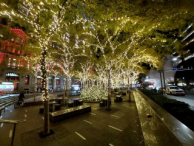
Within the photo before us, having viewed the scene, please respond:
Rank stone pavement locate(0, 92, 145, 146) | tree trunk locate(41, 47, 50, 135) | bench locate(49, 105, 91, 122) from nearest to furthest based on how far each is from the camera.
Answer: stone pavement locate(0, 92, 145, 146)
tree trunk locate(41, 47, 50, 135)
bench locate(49, 105, 91, 122)

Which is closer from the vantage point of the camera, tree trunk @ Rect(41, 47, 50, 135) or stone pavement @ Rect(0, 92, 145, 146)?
stone pavement @ Rect(0, 92, 145, 146)

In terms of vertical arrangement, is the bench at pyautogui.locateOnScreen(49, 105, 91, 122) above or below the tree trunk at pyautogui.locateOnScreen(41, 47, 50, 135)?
below

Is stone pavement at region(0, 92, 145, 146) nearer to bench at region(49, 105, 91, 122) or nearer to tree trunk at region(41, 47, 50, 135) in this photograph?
tree trunk at region(41, 47, 50, 135)

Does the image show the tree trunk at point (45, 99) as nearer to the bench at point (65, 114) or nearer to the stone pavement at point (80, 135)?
the stone pavement at point (80, 135)

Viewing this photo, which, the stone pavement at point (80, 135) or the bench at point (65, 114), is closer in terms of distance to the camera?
the stone pavement at point (80, 135)

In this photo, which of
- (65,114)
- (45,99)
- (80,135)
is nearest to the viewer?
(80,135)

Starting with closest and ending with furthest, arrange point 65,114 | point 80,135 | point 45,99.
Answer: point 80,135
point 45,99
point 65,114

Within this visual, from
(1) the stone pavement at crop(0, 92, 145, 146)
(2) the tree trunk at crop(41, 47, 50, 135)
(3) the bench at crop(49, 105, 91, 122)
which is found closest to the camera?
(1) the stone pavement at crop(0, 92, 145, 146)

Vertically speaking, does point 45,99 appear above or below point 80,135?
above

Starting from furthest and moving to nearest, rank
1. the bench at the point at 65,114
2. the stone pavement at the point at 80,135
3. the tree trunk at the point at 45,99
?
1. the bench at the point at 65,114
2. the tree trunk at the point at 45,99
3. the stone pavement at the point at 80,135

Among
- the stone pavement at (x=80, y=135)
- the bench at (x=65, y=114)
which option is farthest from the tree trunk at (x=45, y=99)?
the bench at (x=65, y=114)

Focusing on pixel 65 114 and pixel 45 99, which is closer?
pixel 45 99

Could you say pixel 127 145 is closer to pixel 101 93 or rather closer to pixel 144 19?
pixel 144 19

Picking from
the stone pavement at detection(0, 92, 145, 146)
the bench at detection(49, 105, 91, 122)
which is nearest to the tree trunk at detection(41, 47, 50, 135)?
the stone pavement at detection(0, 92, 145, 146)
